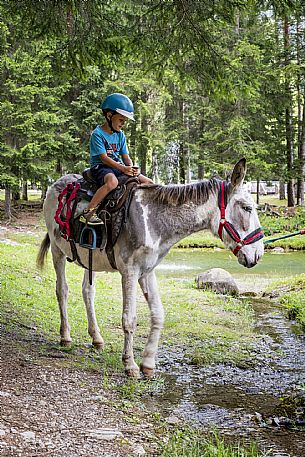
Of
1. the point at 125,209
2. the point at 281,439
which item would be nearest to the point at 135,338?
the point at 125,209

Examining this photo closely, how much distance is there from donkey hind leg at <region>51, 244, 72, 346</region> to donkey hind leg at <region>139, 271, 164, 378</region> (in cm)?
130

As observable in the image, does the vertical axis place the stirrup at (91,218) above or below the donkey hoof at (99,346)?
above

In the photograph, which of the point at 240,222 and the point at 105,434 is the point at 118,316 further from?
the point at 105,434

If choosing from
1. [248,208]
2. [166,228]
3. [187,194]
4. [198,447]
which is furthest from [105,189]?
[198,447]

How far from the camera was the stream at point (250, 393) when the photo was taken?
478 centimetres

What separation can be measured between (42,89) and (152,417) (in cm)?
2327

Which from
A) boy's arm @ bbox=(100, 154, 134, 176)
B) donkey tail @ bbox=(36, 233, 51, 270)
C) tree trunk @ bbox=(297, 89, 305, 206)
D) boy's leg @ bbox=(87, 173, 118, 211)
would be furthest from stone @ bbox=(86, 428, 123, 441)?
tree trunk @ bbox=(297, 89, 305, 206)

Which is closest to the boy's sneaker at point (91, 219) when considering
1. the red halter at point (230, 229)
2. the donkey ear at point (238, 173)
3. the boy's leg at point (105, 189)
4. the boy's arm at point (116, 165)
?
the boy's leg at point (105, 189)

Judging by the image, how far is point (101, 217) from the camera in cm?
609

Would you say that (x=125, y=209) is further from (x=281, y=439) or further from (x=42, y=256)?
(x=281, y=439)

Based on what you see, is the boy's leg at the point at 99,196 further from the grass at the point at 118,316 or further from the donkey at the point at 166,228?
the grass at the point at 118,316

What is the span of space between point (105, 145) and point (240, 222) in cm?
180

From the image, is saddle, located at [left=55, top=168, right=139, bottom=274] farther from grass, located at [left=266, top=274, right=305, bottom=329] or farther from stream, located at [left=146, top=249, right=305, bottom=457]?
grass, located at [left=266, top=274, right=305, bottom=329]

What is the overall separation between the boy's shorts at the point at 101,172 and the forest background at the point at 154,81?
8.42 ft
